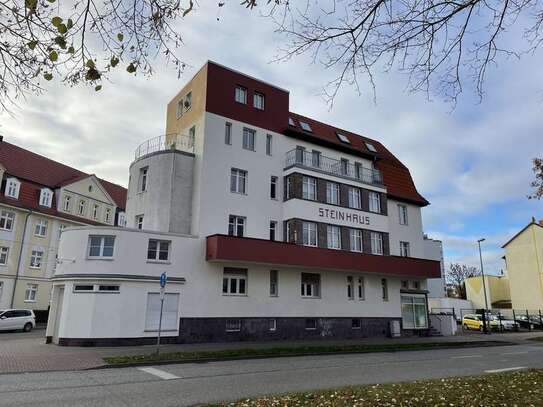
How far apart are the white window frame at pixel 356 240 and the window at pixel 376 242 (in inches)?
47.4

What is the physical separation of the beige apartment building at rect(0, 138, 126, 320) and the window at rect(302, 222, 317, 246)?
2456 centimetres

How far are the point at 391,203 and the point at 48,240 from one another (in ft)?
97.6

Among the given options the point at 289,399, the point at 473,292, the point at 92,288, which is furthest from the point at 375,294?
the point at 473,292

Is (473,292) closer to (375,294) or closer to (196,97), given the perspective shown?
(375,294)

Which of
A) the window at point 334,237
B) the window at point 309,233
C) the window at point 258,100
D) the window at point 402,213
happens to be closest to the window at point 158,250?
the window at point 309,233

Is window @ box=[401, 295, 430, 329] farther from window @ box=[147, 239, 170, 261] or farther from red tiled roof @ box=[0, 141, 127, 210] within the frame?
red tiled roof @ box=[0, 141, 127, 210]

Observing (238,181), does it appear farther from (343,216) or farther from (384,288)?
(384,288)

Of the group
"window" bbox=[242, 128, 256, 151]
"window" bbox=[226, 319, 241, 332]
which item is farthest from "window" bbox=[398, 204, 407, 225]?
"window" bbox=[226, 319, 241, 332]

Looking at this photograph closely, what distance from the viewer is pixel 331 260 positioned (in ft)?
85.7

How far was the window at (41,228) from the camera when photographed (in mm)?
38072

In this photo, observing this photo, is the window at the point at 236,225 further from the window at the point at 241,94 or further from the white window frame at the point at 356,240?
the white window frame at the point at 356,240

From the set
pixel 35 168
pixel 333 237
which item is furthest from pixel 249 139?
pixel 35 168

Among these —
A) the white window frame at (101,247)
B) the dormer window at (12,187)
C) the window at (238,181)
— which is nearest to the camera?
the white window frame at (101,247)

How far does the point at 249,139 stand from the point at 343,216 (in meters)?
7.98
